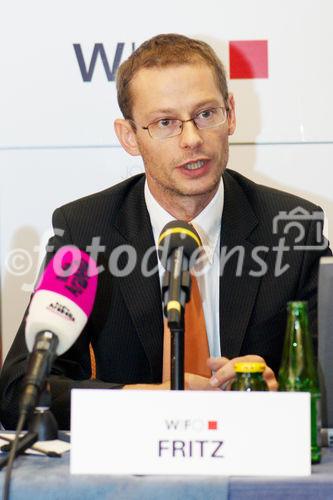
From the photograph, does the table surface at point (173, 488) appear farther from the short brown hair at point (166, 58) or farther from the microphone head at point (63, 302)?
the short brown hair at point (166, 58)

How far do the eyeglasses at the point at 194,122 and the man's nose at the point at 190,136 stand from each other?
14 millimetres

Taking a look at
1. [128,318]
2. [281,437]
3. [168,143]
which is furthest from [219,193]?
[281,437]

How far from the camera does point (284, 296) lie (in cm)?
244

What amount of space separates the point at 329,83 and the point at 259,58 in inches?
10.1

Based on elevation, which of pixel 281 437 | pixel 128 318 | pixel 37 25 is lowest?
pixel 281 437

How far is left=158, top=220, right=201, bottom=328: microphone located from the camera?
147 cm

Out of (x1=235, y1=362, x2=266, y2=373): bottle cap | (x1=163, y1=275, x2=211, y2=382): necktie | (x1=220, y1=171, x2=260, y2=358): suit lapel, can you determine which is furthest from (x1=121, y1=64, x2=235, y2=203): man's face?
(x1=235, y1=362, x2=266, y2=373): bottle cap

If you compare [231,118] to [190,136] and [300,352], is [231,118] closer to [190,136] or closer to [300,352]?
[190,136]

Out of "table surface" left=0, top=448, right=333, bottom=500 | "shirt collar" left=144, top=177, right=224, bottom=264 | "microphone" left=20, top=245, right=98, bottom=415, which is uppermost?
"shirt collar" left=144, top=177, right=224, bottom=264

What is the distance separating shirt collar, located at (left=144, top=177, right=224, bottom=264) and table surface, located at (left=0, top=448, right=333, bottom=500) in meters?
1.16

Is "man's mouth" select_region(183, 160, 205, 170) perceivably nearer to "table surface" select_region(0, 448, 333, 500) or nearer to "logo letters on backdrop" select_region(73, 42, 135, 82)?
"logo letters on backdrop" select_region(73, 42, 135, 82)

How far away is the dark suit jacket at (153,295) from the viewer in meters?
2.40

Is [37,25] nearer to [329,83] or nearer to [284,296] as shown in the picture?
[329,83]

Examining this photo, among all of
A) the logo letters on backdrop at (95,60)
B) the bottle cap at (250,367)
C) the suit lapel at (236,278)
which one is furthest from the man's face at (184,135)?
the bottle cap at (250,367)
